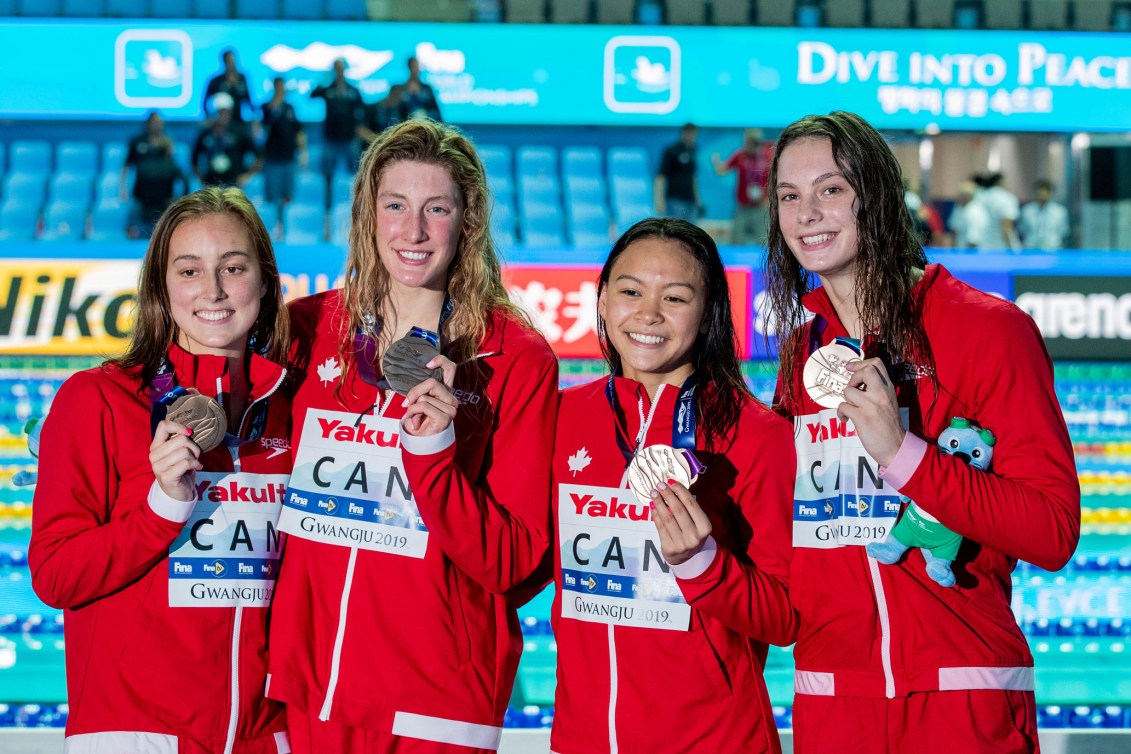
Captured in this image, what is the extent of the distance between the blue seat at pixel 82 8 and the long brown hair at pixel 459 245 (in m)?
11.3

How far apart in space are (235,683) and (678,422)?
2.99 feet

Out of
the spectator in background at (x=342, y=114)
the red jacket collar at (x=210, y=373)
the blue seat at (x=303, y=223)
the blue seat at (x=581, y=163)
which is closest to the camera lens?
the red jacket collar at (x=210, y=373)

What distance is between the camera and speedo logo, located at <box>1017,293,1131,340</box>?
9.05 metres

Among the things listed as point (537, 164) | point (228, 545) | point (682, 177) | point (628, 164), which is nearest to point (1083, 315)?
point (682, 177)

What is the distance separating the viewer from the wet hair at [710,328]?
2133 mm

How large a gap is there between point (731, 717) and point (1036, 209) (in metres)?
9.77

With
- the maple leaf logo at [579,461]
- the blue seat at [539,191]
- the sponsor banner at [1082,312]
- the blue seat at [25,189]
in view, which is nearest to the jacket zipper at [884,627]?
the maple leaf logo at [579,461]

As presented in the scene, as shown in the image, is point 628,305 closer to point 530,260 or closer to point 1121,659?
point 1121,659

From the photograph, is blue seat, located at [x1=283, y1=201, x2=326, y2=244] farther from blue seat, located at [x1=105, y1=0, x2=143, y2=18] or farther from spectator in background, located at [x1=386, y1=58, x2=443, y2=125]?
blue seat, located at [x1=105, y1=0, x2=143, y2=18]

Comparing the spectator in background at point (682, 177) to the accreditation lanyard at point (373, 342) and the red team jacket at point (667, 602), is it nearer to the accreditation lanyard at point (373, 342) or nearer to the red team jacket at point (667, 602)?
the accreditation lanyard at point (373, 342)

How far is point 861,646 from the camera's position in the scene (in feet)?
6.50

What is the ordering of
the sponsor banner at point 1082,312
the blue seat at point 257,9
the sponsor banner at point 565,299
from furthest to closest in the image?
the blue seat at point 257,9
the sponsor banner at point 1082,312
the sponsor banner at point 565,299

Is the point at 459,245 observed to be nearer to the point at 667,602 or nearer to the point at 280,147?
the point at 667,602

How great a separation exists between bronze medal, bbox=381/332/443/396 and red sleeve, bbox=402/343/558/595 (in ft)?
0.31
